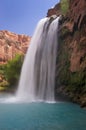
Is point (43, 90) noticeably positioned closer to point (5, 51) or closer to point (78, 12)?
point (78, 12)

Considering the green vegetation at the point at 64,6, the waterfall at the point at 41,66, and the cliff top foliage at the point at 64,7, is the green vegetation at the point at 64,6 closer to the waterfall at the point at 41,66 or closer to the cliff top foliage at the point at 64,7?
the cliff top foliage at the point at 64,7

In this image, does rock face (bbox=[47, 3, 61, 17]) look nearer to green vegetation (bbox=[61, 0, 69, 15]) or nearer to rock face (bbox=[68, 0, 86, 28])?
green vegetation (bbox=[61, 0, 69, 15])

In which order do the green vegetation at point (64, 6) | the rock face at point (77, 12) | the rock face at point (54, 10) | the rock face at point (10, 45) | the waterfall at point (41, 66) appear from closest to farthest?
1. the rock face at point (77, 12)
2. the waterfall at point (41, 66)
3. the green vegetation at point (64, 6)
4. the rock face at point (54, 10)
5. the rock face at point (10, 45)

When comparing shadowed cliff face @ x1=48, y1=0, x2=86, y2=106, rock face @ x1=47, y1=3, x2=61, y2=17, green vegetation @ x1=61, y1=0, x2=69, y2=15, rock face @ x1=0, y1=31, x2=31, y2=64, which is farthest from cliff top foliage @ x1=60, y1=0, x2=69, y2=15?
rock face @ x1=0, y1=31, x2=31, y2=64

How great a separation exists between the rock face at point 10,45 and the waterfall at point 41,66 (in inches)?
1506

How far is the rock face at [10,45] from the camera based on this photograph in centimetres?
7488

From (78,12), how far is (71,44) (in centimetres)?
391

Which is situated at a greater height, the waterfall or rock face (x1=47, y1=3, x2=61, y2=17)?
rock face (x1=47, y1=3, x2=61, y2=17)

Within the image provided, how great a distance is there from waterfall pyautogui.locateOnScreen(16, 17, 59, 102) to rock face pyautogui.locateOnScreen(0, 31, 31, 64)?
126 ft

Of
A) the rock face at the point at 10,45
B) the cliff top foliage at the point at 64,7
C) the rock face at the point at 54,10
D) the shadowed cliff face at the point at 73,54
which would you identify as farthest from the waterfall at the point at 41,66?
the rock face at the point at 10,45

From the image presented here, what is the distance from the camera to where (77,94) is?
82.3 ft

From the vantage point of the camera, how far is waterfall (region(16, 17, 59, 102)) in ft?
99.6

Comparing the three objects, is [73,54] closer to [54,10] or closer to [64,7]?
[64,7]

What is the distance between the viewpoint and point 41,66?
1280 inches
